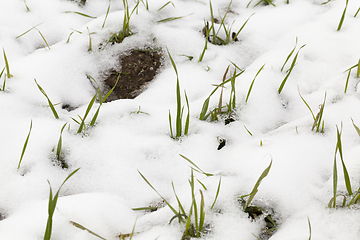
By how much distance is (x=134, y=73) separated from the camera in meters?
1.54

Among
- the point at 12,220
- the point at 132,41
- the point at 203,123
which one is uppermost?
the point at 132,41

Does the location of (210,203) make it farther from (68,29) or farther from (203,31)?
(68,29)

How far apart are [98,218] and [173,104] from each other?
0.65m

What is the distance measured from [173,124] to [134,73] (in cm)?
49

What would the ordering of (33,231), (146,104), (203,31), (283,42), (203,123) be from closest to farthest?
(33,231)
(203,123)
(146,104)
(283,42)
(203,31)

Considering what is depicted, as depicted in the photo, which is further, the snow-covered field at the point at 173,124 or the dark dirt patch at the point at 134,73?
the dark dirt patch at the point at 134,73

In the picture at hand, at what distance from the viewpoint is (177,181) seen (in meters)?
1.04

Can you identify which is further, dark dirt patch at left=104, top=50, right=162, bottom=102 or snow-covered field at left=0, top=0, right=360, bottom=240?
dark dirt patch at left=104, top=50, right=162, bottom=102

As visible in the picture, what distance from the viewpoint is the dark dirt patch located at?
148cm

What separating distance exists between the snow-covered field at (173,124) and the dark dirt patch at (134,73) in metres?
0.05

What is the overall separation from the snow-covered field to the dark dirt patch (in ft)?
0.15

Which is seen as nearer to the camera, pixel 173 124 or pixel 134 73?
pixel 173 124

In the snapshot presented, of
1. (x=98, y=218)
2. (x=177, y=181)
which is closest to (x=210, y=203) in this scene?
(x=177, y=181)

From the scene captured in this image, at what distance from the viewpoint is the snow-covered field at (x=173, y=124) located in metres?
0.88
